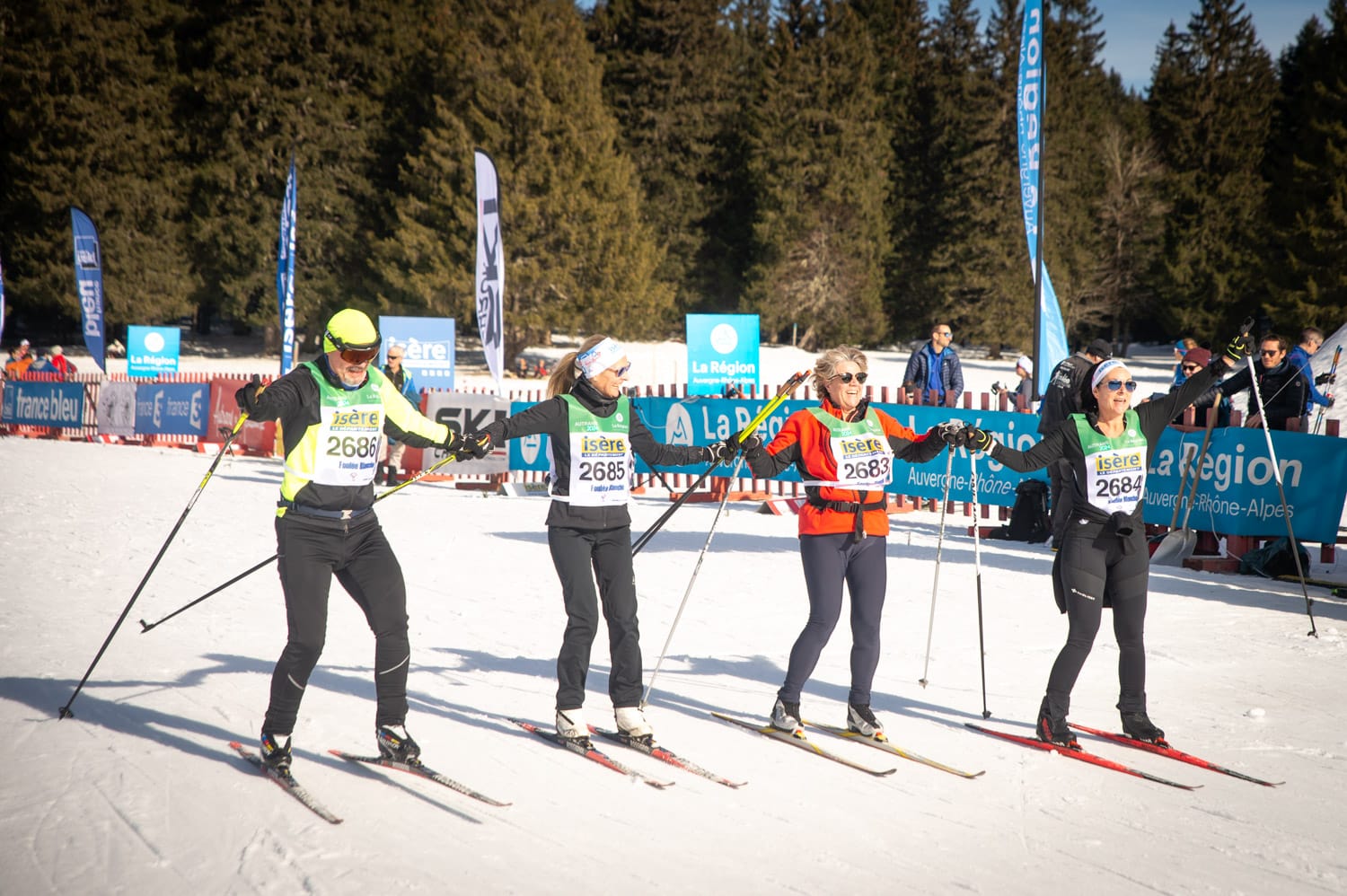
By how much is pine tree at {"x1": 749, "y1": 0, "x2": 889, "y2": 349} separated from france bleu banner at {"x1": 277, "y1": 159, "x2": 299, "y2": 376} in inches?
1101

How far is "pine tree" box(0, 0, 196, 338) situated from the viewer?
47.1 m

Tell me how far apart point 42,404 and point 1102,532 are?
28495mm

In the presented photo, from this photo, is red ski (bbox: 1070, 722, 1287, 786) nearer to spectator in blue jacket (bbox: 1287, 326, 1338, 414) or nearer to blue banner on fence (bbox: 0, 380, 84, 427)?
spectator in blue jacket (bbox: 1287, 326, 1338, 414)

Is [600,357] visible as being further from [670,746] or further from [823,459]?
[670,746]

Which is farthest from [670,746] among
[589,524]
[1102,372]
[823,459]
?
[1102,372]

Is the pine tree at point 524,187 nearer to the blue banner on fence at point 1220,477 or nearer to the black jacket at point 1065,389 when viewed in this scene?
the blue banner on fence at point 1220,477

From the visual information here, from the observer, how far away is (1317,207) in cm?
4131

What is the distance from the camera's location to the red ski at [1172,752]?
17.2ft

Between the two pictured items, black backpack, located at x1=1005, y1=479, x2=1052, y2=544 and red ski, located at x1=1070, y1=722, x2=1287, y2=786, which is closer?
red ski, located at x1=1070, y1=722, x2=1287, y2=786

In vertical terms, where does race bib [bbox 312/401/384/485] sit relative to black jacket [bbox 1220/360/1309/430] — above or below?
below

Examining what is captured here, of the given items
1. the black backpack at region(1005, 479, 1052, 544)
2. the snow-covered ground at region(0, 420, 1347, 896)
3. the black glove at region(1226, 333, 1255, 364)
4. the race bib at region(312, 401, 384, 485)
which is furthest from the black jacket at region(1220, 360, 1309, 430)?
the race bib at region(312, 401, 384, 485)

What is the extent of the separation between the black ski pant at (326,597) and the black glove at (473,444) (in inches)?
23.7

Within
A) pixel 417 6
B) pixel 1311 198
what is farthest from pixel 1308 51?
pixel 417 6

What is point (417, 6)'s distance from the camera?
52.2 meters
